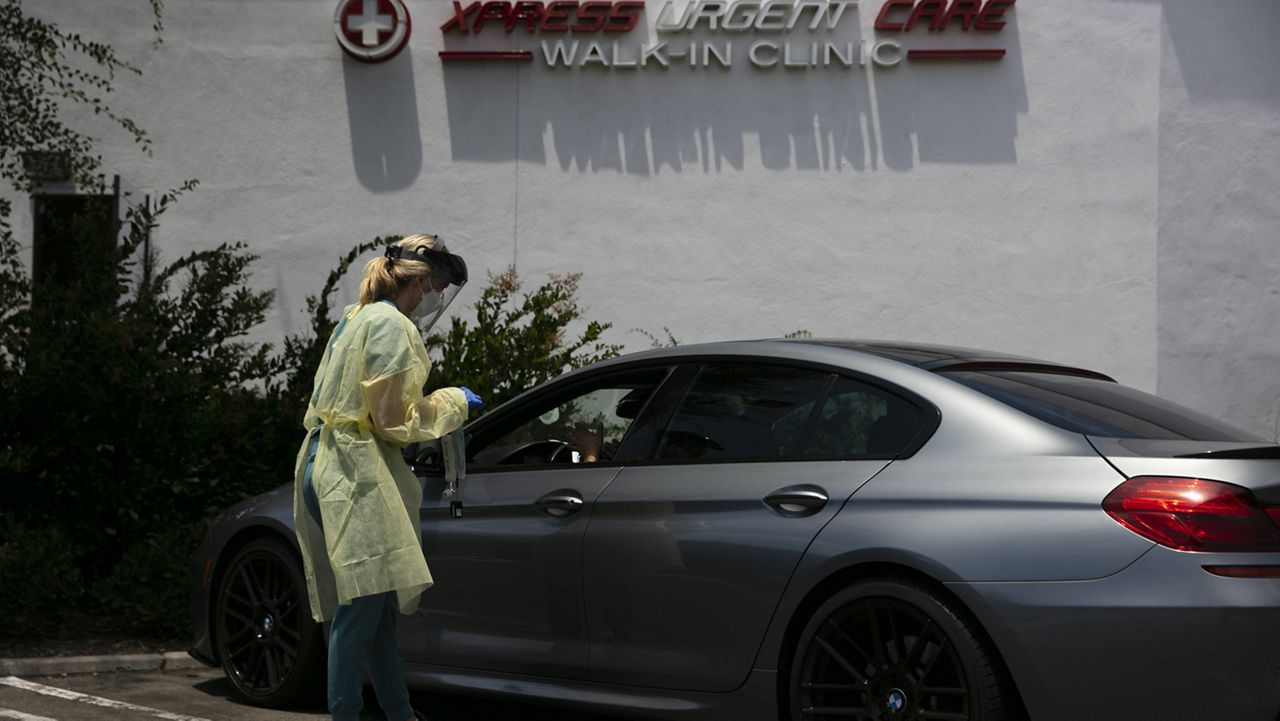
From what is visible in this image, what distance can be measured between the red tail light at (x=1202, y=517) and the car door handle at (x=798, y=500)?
0.97 m

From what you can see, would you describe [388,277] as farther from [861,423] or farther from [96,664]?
[96,664]

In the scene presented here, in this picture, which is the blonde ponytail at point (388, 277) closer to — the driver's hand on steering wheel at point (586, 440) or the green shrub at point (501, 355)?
the driver's hand on steering wheel at point (586, 440)

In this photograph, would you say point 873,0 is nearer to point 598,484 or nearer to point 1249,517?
point 598,484

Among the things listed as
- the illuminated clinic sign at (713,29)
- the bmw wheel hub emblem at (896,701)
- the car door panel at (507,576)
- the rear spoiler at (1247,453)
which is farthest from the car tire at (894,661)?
the illuminated clinic sign at (713,29)

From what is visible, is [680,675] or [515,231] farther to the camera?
[515,231]

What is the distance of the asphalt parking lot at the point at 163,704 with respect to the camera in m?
6.01

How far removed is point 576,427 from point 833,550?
1.43 metres

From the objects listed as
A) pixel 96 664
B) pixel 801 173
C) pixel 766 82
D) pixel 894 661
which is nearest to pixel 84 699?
pixel 96 664

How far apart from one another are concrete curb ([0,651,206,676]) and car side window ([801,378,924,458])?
386 cm

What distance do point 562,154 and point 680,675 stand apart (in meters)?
9.26

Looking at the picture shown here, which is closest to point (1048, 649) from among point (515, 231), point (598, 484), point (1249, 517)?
point (1249, 517)

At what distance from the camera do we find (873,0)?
1358 cm

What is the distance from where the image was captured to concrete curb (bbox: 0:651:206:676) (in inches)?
271

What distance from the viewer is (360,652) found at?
4.96m
